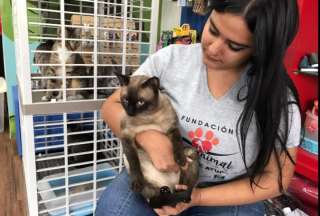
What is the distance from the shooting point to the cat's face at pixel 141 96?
888mm

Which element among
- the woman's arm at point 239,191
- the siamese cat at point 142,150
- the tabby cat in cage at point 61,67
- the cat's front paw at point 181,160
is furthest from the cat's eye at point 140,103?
the tabby cat in cage at point 61,67

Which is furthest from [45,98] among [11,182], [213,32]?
[11,182]

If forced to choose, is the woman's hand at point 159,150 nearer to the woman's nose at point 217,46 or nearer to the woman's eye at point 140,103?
the woman's eye at point 140,103

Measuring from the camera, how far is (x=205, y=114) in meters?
0.86

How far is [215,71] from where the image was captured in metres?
0.89

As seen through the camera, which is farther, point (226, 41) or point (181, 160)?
point (181, 160)

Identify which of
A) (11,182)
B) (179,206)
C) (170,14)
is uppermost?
(170,14)

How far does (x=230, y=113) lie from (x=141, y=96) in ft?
0.88

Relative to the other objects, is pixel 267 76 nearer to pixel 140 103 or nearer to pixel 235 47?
pixel 235 47

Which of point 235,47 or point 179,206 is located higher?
point 235,47

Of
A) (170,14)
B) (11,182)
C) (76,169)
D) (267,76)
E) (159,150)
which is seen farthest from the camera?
(11,182)

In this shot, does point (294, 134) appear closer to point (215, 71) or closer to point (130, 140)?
point (215, 71)

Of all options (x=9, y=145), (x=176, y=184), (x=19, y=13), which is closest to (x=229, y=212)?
(x=176, y=184)

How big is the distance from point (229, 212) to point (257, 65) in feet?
1.53
